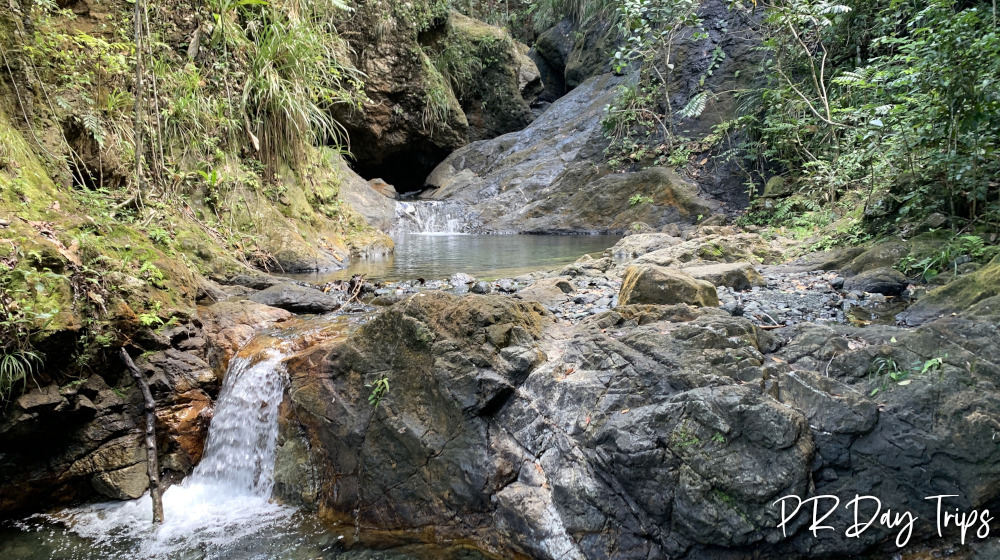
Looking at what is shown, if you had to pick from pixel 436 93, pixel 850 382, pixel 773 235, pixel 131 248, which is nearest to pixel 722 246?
pixel 773 235

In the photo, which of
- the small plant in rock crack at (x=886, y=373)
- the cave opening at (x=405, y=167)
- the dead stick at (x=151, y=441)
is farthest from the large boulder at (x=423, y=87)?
the small plant in rock crack at (x=886, y=373)

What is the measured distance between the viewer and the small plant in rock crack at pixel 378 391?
3.03 meters

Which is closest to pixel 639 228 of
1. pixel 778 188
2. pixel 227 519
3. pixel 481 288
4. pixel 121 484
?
pixel 778 188

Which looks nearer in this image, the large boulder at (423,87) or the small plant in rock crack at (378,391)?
the small plant in rock crack at (378,391)

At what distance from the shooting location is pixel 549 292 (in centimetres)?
477

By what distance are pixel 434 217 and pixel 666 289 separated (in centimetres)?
1079

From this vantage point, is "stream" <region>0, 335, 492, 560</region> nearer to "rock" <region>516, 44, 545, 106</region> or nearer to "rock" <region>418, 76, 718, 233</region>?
"rock" <region>418, 76, 718, 233</region>

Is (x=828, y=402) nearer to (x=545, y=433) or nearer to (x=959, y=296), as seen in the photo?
(x=545, y=433)

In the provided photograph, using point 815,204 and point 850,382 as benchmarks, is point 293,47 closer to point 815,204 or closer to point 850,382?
point 850,382

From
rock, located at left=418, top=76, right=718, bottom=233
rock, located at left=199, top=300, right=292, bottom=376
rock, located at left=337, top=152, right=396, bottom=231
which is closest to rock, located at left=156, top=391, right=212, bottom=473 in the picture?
rock, located at left=199, top=300, right=292, bottom=376

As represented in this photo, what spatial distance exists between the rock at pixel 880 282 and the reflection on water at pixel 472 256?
12.1 feet

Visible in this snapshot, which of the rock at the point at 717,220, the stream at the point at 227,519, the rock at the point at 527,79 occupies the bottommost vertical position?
the stream at the point at 227,519

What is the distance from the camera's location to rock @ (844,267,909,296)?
4340mm

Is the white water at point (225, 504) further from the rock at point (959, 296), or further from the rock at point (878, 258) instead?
the rock at point (878, 258)
